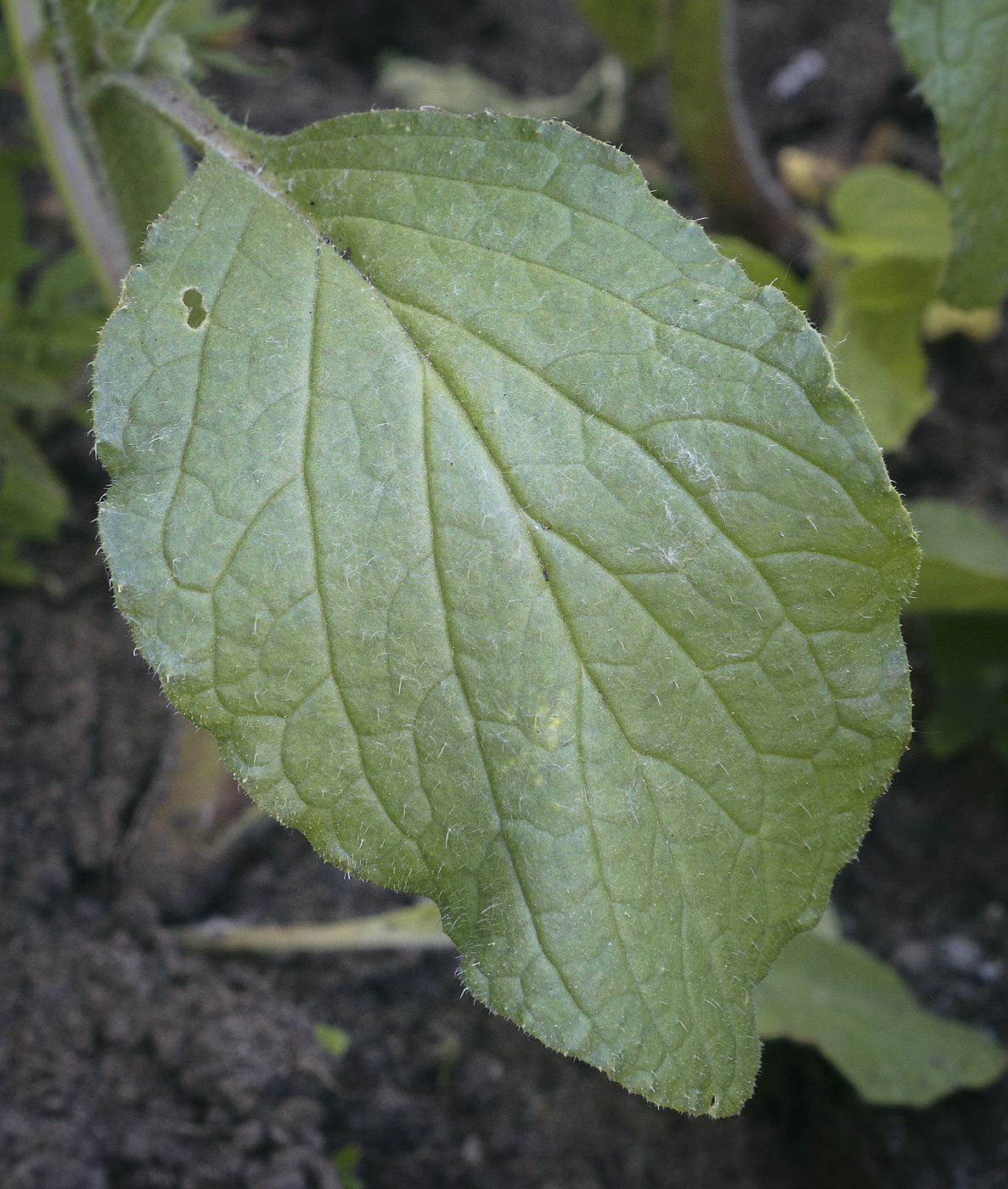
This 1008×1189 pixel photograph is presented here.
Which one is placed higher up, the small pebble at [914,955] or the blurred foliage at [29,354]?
the blurred foliage at [29,354]

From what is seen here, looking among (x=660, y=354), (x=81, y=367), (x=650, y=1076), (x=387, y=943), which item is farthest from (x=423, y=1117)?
(x=81, y=367)

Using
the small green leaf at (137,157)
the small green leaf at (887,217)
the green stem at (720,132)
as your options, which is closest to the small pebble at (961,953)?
the small green leaf at (887,217)

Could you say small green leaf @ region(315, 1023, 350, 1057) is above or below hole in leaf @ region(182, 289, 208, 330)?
below

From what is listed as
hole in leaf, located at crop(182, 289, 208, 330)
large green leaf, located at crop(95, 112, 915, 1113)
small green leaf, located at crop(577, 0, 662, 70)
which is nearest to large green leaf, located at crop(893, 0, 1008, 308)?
large green leaf, located at crop(95, 112, 915, 1113)

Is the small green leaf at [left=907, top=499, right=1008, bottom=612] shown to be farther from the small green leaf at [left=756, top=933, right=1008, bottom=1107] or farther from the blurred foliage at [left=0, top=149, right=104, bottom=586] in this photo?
the blurred foliage at [left=0, top=149, right=104, bottom=586]

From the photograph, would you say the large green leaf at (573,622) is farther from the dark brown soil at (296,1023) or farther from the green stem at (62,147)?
the dark brown soil at (296,1023)

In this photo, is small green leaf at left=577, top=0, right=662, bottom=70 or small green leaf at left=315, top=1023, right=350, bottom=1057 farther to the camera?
small green leaf at left=577, top=0, right=662, bottom=70
